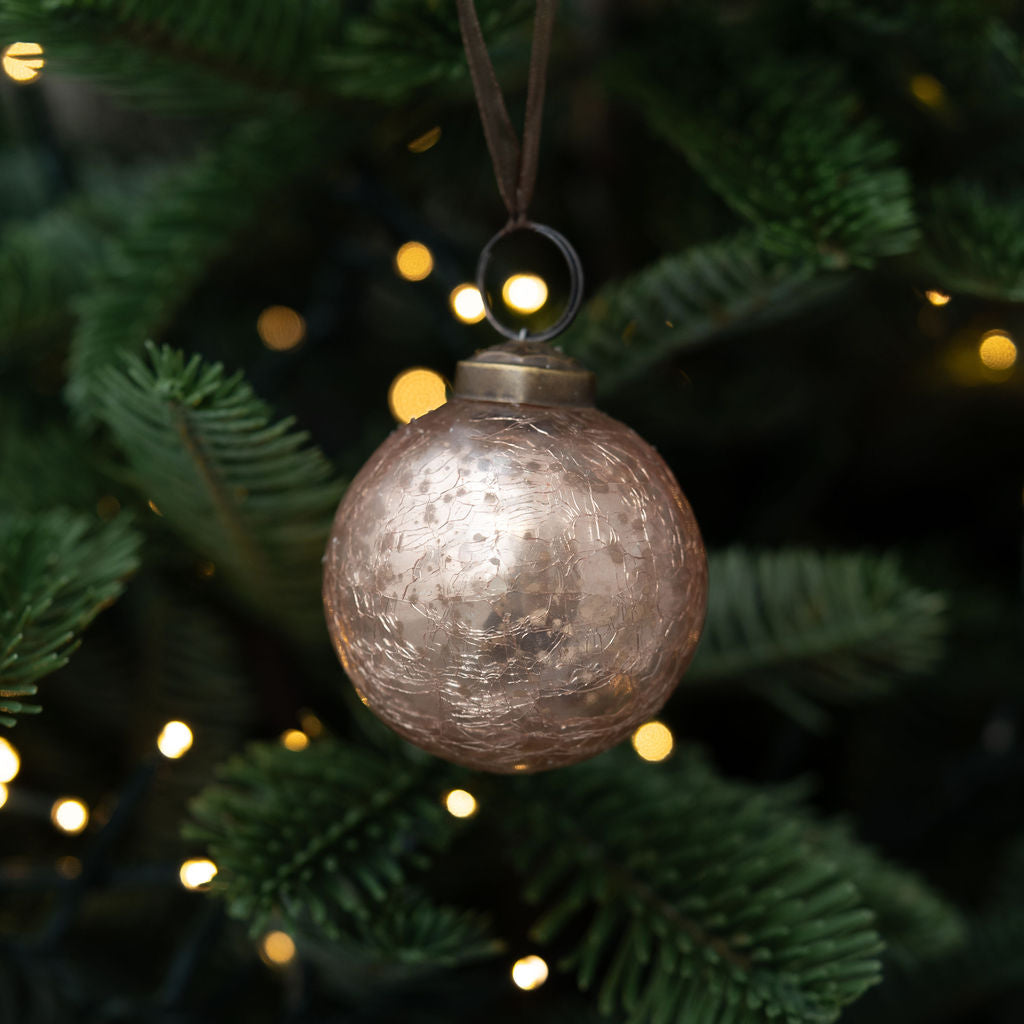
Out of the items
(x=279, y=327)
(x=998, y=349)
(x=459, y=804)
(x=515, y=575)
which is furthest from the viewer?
(x=279, y=327)

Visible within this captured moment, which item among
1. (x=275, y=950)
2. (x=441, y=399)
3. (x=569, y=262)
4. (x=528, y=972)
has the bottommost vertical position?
(x=275, y=950)

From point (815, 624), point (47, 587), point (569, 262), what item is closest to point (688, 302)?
point (569, 262)

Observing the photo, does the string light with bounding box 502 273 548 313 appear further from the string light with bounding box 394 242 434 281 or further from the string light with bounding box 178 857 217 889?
the string light with bounding box 178 857 217 889

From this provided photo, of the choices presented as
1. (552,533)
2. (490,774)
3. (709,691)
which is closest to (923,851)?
(709,691)

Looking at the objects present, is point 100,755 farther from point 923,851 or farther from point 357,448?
point 923,851

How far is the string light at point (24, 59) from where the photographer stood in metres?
0.39

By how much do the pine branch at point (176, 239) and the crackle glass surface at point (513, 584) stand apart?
0.16 meters

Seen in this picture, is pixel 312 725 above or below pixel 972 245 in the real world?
below

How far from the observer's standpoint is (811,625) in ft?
1.47

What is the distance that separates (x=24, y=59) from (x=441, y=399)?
230 mm

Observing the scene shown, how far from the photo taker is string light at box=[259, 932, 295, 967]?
0.49m

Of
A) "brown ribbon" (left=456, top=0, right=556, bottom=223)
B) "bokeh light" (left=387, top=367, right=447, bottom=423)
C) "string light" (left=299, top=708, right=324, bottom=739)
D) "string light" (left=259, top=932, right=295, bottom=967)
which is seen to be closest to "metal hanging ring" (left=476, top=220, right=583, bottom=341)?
"brown ribbon" (left=456, top=0, right=556, bottom=223)

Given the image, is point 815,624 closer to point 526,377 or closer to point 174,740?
point 526,377

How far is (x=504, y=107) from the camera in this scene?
1.11 feet
